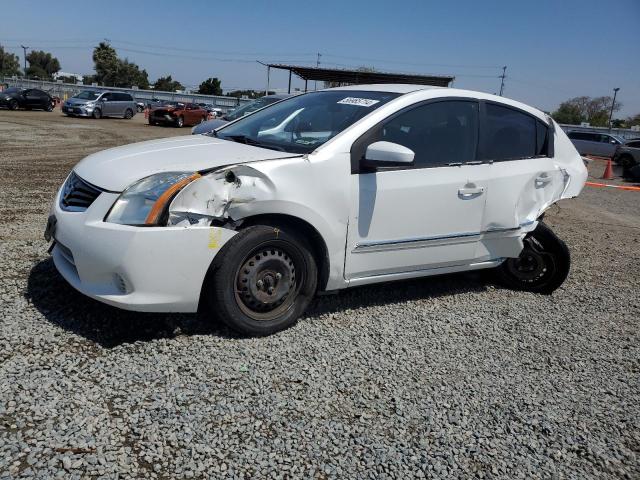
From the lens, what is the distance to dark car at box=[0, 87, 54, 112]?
1201 inches

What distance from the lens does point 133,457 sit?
2328 millimetres

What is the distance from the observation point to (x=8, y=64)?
301ft

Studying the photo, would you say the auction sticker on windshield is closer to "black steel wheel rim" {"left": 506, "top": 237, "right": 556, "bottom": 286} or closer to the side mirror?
the side mirror

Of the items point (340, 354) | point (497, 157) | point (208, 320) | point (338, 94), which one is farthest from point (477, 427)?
point (338, 94)

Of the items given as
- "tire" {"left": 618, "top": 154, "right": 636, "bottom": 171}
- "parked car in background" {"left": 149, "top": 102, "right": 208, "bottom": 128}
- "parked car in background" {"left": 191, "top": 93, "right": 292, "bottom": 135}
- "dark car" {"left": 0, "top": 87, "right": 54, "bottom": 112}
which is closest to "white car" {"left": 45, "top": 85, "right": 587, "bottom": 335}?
"parked car in background" {"left": 191, "top": 93, "right": 292, "bottom": 135}

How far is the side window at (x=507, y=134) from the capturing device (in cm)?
441

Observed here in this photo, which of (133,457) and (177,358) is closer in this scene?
(133,457)

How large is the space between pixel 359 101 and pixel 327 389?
2182mm

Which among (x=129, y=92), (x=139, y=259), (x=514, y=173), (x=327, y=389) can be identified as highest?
(x=129, y=92)

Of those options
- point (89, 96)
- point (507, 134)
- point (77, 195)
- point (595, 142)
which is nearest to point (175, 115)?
point (89, 96)

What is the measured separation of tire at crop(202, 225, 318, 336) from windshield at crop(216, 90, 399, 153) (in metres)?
0.67

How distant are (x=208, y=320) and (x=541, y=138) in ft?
10.6

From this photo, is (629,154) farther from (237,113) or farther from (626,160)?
(237,113)

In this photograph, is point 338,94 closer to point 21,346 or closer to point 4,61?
point 21,346
